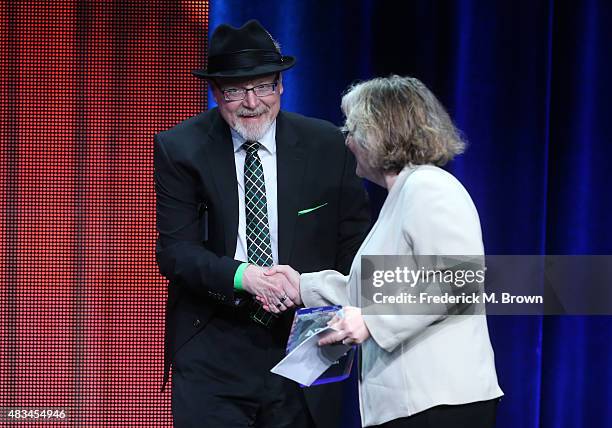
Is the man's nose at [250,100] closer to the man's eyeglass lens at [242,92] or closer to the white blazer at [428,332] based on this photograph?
the man's eyeglass lens at [242,92]

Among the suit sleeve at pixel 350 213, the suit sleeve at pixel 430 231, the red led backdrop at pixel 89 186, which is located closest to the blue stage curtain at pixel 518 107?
the red led backdrop at pixel 89 186

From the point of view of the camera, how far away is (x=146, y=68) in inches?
155

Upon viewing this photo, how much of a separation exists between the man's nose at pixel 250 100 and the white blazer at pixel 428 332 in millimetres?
726

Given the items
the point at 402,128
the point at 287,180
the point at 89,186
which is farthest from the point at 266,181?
the point at 89,186

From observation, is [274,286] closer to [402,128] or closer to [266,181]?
[266,181]

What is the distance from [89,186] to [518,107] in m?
1.80

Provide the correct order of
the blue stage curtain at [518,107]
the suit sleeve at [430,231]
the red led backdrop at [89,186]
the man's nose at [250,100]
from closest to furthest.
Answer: the suit sleeve at [430,231] < the man's nose at [250,100] < the blue stage curtain at [518,107] < the red led backdrop at [89,186]

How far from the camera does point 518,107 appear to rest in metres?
3.69

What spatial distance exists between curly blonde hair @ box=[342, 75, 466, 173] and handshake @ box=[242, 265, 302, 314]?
0.52 m

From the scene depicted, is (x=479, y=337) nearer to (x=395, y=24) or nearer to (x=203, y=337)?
(x=203, y=337)

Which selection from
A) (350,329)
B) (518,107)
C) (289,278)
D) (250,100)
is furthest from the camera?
(518,107)

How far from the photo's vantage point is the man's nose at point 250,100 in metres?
2.69

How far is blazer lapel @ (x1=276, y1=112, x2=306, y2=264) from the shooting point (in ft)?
8.86

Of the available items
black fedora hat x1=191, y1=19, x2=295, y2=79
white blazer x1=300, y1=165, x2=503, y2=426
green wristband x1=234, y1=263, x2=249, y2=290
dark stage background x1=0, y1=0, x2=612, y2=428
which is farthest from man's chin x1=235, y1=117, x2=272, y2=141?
dark stage background x1=0, y1=0, x2=612, y2=428
